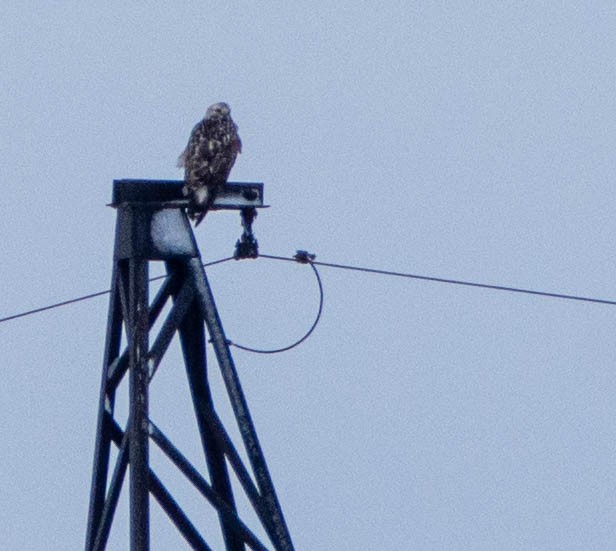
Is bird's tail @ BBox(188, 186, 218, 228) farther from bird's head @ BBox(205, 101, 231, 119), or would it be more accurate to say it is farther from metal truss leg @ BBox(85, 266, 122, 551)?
bird's head @ BBox(205, 101, 231, 119)

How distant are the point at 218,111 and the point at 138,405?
442 cm

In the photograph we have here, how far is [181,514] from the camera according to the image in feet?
34.0

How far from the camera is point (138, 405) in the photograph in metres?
10.0

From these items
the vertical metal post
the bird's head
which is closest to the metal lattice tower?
the vertical metal post

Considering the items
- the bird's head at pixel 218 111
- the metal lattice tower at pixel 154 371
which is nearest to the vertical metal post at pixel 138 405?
the metal lattice tower at pixel 154 371

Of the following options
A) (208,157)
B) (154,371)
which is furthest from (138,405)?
(208,157)

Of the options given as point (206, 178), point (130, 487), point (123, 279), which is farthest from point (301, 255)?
point (130, 487)

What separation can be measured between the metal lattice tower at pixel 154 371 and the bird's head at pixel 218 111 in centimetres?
289

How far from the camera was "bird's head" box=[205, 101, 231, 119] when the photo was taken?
1361 cm

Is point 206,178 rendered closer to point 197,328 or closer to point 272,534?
point 197,328

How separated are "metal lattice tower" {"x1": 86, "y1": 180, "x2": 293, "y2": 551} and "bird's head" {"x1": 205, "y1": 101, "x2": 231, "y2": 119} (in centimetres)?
289

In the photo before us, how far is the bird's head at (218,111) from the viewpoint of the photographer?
536 inches

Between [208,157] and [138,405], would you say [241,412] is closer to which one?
[138,405]

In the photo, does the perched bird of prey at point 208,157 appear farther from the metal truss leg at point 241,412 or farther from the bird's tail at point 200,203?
the metal truss leg at point 241,412
